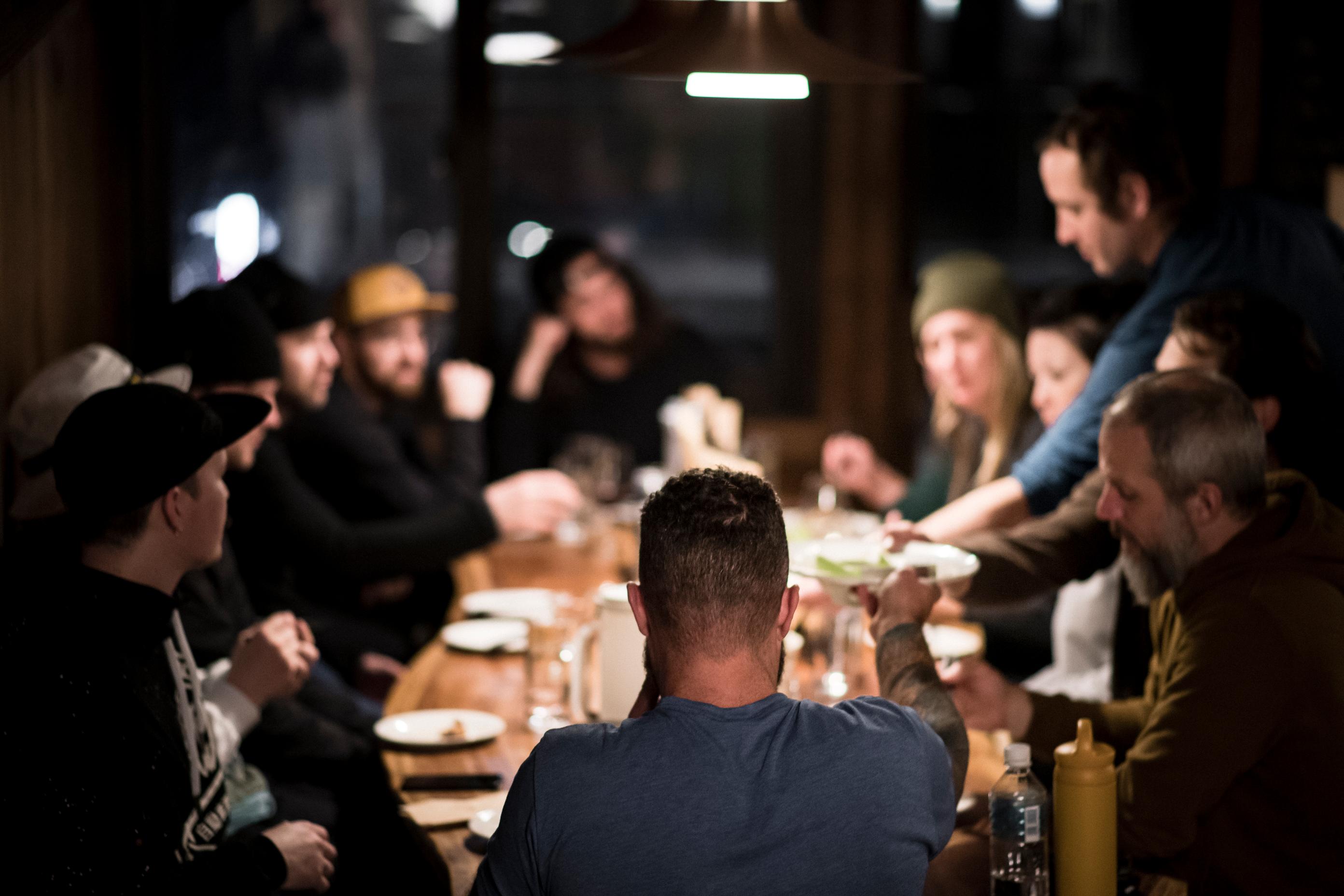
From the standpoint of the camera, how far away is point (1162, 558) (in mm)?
1830

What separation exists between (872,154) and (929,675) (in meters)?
3.98

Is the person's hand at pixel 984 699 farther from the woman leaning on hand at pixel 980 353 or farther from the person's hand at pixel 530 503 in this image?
the person's hand at pixel 530 503

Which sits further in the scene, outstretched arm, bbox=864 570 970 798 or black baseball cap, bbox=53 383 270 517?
black baseball cap, bbox=53 383 270 517

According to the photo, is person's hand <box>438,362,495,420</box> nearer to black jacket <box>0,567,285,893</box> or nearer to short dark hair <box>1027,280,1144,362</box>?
short dark hair <box>1027,280,1144,362</box>

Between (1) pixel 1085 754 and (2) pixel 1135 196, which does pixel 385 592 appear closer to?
(2) pixel 1135 196

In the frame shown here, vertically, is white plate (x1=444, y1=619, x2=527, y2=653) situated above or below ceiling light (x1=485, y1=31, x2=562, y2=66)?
below

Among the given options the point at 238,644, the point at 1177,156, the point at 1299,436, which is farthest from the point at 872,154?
the point at 238,644

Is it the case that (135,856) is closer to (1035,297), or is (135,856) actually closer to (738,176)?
(1035,297)

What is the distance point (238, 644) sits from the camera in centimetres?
222

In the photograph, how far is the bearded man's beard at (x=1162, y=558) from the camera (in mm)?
1788

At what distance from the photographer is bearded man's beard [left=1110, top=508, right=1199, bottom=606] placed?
1.79m

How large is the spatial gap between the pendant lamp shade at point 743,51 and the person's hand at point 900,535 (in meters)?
0.72

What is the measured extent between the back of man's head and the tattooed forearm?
39cm

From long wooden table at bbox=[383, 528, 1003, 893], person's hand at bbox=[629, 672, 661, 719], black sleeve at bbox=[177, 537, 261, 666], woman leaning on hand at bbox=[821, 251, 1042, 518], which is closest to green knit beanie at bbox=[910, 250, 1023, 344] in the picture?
woman leaning on hand at bbox=[821, 251, 1042, 518]
